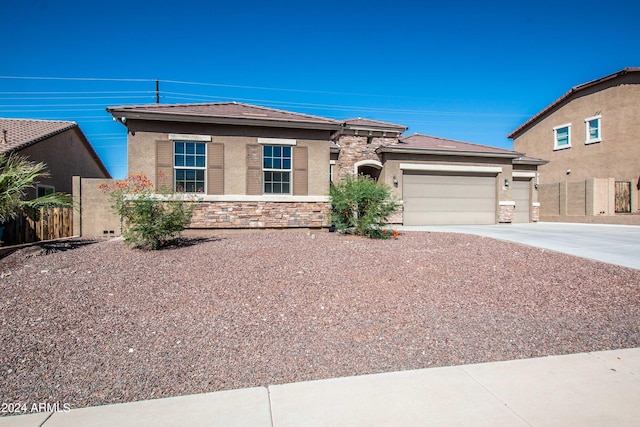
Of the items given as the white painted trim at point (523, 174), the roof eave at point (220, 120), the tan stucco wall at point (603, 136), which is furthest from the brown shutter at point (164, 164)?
the tan stucco wall at point (603, 136)

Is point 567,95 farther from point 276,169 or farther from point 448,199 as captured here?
point 276,169

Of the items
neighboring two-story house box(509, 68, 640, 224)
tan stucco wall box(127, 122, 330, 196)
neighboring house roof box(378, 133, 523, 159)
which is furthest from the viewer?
neighboring two-story house box(509, 68, 640, 224)

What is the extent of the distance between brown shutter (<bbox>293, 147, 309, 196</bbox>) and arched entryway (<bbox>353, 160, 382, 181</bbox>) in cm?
465

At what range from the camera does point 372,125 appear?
1784cm

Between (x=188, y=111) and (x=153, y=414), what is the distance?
1096 centimetres

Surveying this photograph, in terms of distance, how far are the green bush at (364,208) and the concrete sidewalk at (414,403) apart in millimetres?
7200

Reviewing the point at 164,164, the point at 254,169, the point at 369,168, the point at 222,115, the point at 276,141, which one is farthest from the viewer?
the point at 369,168

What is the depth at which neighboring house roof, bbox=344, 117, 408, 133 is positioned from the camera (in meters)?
17.5

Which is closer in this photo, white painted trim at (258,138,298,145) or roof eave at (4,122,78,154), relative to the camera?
white painted trim at (258,138,298,145)

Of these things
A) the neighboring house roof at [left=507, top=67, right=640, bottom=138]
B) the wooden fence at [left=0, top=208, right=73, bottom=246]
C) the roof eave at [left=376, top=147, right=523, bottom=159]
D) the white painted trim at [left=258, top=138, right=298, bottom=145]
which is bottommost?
the wooden fence at [left=0, top=208, right=73, bottom=246]

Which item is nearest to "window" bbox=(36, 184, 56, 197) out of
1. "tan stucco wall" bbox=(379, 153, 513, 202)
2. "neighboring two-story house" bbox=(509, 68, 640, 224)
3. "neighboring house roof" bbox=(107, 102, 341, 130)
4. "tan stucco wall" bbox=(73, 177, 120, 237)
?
"tan stucco wall" bbox=(73, 177, 120, 237)

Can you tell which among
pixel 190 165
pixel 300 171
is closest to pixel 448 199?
pixel 300 171

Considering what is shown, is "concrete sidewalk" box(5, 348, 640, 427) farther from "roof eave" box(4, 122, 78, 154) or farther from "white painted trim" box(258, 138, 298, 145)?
"roof eave" box(4, 122, 78, 154)

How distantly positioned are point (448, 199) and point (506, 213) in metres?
3.26
